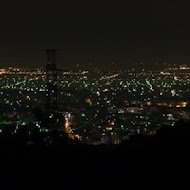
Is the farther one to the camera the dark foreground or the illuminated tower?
the illuminated tower

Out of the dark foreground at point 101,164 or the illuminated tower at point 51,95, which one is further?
the illuminated tower at point 51,95

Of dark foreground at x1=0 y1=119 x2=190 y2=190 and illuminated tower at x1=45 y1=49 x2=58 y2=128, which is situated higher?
illuminated tower at x1=45 y1=49 x2=58 y2=128

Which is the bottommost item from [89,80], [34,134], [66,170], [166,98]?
[66,170]

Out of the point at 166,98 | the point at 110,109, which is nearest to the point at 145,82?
the point at 166,98

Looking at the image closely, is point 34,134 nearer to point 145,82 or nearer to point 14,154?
point 14,154

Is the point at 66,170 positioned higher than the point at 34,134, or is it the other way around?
the point at 34,134

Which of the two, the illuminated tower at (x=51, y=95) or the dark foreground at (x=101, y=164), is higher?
the illuminated tower at (x=51, y=95)

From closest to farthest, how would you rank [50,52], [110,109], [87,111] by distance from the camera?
[50,52]
[87,111]
[110,109]

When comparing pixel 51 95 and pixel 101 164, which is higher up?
pixel 51 95
